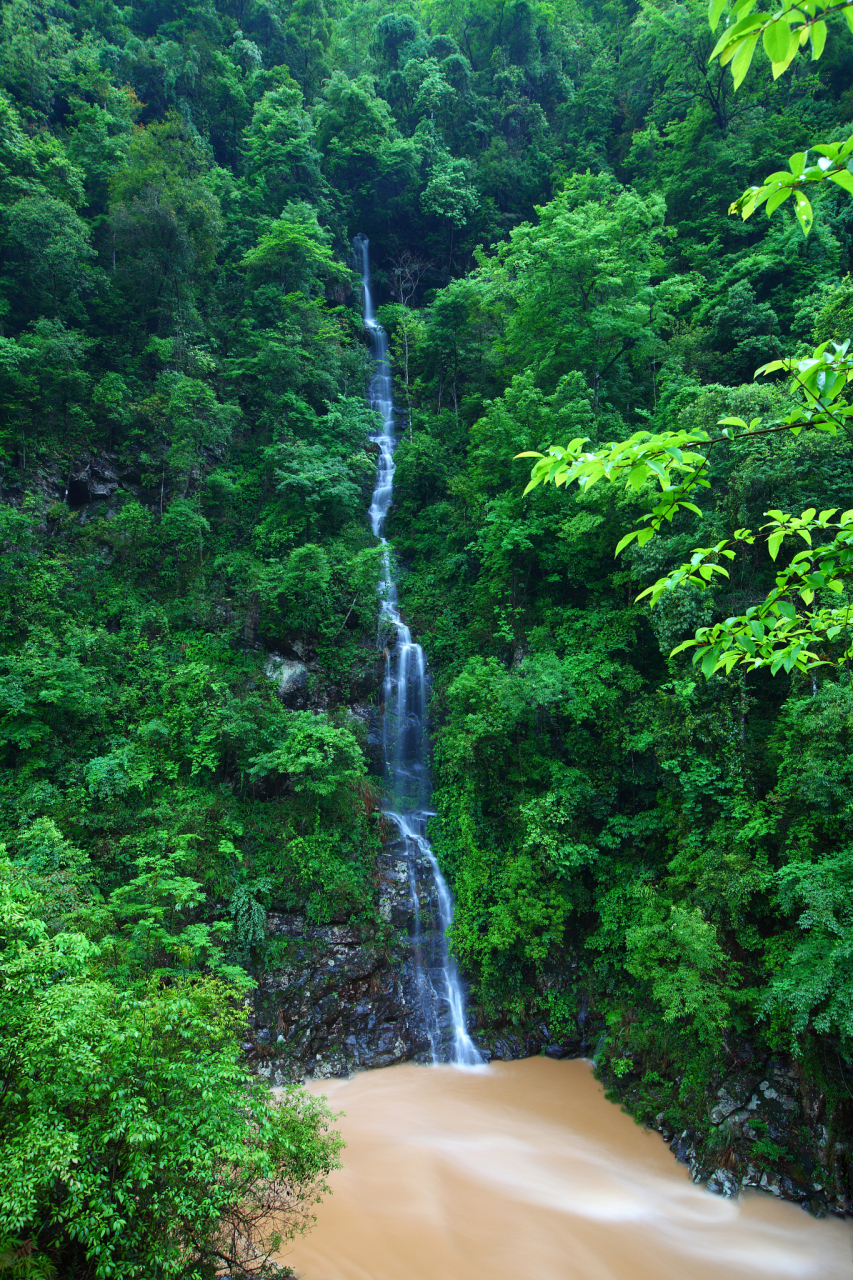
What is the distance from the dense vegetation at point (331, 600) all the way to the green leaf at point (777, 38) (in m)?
5.29

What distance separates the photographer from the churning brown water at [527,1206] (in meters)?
5.92

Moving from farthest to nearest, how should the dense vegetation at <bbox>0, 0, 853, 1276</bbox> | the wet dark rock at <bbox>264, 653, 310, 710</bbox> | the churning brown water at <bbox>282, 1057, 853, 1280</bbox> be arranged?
the wet dark rock at <bbox>264, 653, 310, 710</bbox> < the dense vegetation at <bbox>0, 0, 853, 1276</bbox> < the churning brown water at <bbox>282, 1057, 853, 1280</bbox>

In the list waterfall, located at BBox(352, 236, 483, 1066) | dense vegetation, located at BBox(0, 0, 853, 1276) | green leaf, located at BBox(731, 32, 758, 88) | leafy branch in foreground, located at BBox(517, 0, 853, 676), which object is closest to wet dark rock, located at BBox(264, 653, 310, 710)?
dense vegetation, located at BBox(0, 0, 853, 1276)

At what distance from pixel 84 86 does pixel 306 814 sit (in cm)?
2017

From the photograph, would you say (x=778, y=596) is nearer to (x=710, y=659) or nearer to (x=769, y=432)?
(x=710, y=659)

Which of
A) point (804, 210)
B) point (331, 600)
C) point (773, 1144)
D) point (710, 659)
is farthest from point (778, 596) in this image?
point (331, 600)

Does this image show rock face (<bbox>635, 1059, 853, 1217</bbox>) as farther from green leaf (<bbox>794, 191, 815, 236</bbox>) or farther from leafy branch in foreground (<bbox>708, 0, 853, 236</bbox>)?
leafy branch in foreground (<bbox>708, 0, 853, 236</bbox>)

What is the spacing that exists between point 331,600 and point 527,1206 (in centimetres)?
1009

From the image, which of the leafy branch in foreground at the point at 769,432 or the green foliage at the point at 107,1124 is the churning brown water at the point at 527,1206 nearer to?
the green foliage at the point at 107,1124

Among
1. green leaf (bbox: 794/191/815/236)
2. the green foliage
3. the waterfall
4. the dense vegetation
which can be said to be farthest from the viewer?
the waterfall

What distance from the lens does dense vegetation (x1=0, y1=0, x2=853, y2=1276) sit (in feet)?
20.0

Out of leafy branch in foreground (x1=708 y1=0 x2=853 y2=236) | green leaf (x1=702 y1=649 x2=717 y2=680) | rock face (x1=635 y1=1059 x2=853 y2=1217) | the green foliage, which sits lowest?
rock face (x1=635 y1=1059 x2=853 y2=1217)

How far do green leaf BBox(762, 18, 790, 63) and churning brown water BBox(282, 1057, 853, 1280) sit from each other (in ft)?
27.8

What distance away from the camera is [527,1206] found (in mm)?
6691
